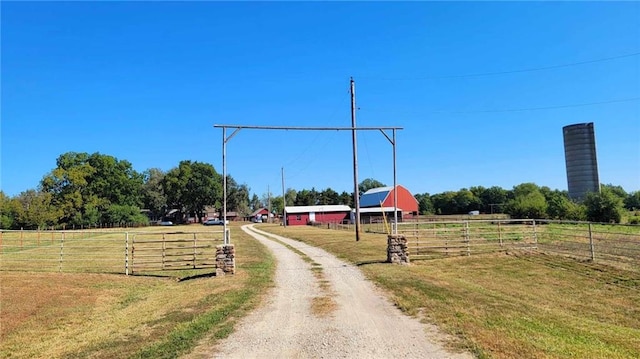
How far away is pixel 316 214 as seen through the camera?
241 ft

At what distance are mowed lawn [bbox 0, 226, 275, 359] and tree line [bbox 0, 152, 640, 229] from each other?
147ft

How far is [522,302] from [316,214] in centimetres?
6471

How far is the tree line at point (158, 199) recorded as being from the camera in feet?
162

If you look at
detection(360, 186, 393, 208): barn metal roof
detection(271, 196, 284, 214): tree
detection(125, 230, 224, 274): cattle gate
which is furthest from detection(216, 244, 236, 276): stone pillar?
detection(271, 196, 284, 214): tree

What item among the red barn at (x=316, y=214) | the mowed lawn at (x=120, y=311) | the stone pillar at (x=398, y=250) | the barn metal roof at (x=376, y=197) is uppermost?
the barn metal roof at (x=376, y=197)

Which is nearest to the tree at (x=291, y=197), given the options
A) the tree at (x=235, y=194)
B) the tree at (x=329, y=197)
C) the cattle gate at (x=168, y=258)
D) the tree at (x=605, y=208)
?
the tree at (x=329, y=197)

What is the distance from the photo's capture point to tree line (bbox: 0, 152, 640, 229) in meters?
49.4

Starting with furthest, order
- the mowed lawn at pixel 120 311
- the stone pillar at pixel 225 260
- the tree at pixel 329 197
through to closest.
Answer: the tree at pixel 329 197 < the stone pillar at pixel 225 260 < the mowed lawn at pixel 120 311

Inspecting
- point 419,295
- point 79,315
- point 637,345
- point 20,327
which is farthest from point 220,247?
point 637,345

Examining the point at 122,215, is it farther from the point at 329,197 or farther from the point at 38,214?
the point at 329,197

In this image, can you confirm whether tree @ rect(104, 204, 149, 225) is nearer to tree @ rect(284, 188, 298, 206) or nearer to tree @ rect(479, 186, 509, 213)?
tree @ rect(284, 188, 298, 206)

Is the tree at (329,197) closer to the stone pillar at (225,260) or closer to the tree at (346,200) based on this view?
the tree at (346,200)

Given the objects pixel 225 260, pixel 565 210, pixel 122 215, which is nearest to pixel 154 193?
pixel 122 215

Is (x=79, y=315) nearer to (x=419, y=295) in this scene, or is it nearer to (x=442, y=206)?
(x=419, y=295)
